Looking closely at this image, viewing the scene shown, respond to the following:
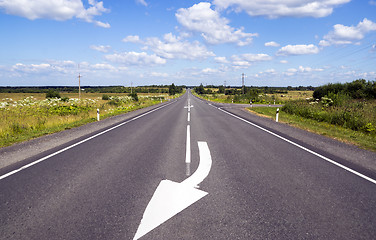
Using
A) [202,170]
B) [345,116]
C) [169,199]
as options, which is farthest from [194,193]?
[345,116]

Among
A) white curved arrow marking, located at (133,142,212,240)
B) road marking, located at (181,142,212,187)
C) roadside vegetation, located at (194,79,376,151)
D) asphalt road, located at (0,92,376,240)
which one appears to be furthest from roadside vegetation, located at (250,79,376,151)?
white curved arrow marking, located at (133,142,212,240)

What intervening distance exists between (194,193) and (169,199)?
19.6 inches

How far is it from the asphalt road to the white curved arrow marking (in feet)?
0.12

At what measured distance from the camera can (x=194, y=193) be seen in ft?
12.6

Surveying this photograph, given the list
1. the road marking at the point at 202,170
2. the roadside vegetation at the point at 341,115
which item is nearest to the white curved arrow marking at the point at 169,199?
the road marking at the point at 202,170

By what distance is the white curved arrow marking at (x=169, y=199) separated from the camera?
9.64 ft

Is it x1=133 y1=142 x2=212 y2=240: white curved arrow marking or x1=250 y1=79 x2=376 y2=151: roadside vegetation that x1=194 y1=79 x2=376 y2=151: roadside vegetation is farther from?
x1=133 y1=142 x2=212 y2=240: white curved arrow marking

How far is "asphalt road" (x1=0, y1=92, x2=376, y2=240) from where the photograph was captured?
2.81 metres

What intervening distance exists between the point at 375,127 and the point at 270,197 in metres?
11.7

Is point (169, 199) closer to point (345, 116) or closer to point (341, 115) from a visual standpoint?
point (345, 116)

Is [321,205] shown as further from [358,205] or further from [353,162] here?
[353,162]

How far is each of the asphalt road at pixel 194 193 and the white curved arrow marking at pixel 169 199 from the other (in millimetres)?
35

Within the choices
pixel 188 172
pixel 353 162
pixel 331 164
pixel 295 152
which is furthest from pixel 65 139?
pixel 353 162

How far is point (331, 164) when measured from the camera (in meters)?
5.64
